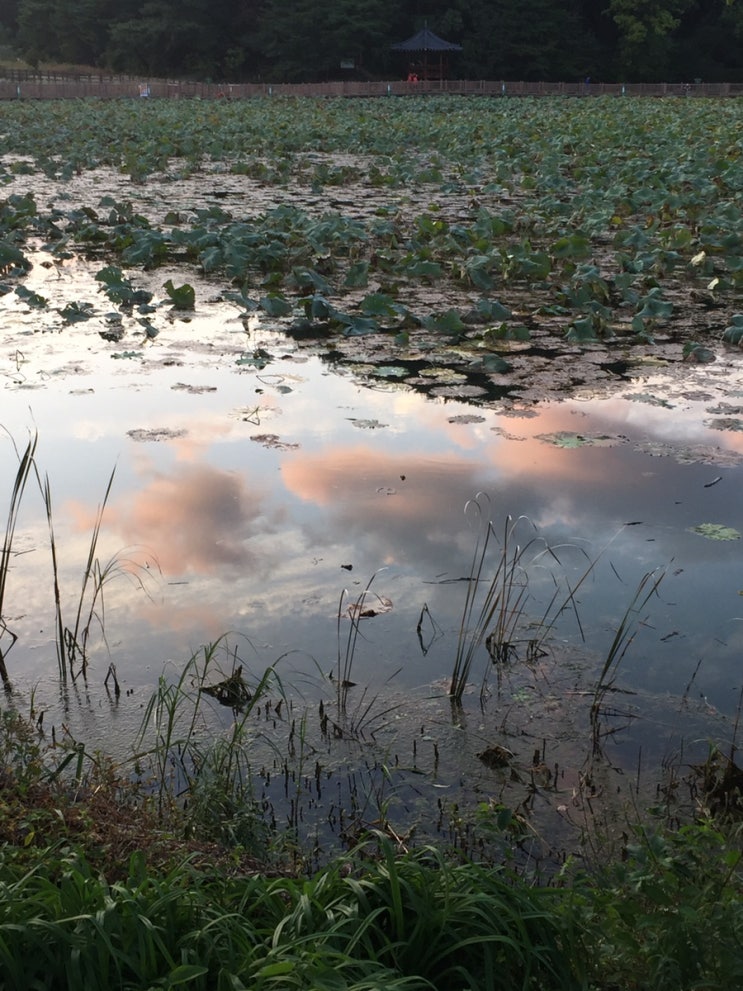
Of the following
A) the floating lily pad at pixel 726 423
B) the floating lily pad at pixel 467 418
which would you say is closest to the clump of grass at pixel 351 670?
the floating lily pad at pixel 467 418

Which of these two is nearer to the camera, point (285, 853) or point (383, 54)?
point (285, 853)

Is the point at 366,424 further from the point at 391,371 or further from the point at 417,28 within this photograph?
the point at 417,28

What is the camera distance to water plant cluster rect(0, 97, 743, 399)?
638 centimetres

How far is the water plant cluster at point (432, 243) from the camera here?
20.9 ft

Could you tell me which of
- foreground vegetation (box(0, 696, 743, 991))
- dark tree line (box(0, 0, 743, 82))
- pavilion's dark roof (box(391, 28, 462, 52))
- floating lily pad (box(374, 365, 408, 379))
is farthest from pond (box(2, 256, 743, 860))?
dark tree line (box(0, 0, 743, 82))

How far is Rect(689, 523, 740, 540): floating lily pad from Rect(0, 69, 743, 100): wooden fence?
3451 cm

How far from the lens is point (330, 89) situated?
119ft

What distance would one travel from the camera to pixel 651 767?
8.18 feet

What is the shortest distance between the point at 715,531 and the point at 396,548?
110 cm

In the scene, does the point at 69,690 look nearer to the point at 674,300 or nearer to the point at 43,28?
the point at 674,300

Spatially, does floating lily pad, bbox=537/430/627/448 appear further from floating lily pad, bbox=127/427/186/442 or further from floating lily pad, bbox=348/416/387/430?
floating lily pad, bbox=127/427/186/442

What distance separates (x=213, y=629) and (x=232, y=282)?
17.0ft

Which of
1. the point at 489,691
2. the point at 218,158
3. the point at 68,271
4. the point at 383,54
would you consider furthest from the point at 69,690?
the point at 383,54

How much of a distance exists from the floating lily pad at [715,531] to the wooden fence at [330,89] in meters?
34.5
